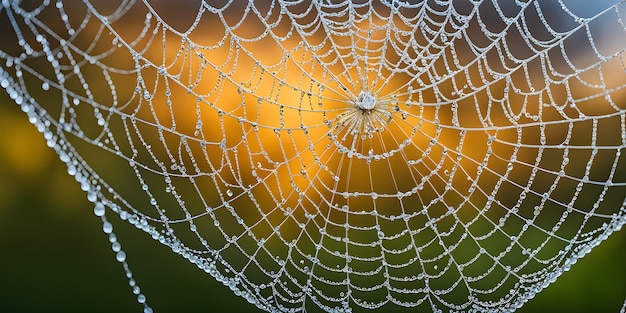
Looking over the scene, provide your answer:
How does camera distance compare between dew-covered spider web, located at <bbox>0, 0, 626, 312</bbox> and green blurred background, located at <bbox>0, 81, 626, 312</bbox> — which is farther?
green blurred background, located at <bbox>0, 81, 626, 312</bbox>

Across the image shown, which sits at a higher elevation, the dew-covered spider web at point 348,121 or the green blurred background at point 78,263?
the dew-covered spider web at point 348,121

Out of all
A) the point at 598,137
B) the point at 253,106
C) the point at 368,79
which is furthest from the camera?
the point at 598,137

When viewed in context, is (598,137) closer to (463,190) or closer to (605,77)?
(605,77)

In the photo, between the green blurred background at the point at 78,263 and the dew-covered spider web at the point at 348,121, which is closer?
the dew-covered spider web at the point at 348,121

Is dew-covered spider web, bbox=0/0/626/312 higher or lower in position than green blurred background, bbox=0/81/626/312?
higher

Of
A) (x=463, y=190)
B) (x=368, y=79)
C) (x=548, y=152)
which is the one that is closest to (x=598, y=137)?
(x=548, y=152)

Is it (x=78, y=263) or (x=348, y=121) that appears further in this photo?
(x=78, y=263)

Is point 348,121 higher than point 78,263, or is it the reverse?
point 348,121

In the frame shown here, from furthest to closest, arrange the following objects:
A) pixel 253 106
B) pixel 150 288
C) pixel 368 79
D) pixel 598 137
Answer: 1. pixel 150 288
2. pixel 598 137
3. pixel 253 106
4. pixel 368 79
